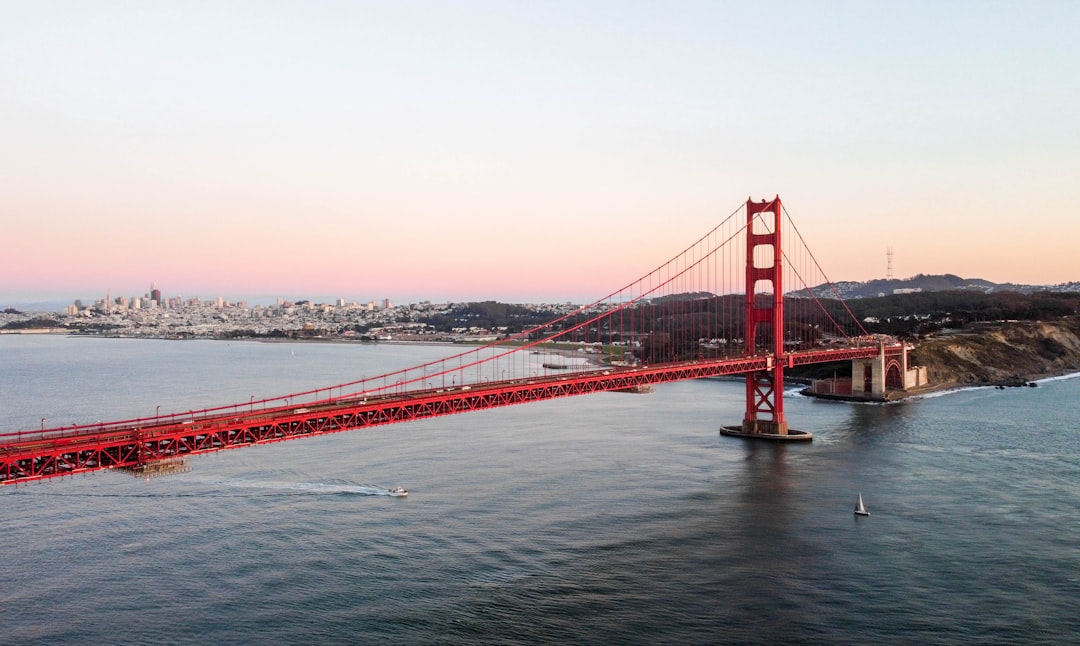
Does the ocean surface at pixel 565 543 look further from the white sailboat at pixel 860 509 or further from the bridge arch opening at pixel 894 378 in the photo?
the bridge arch opening at pixel 894 378

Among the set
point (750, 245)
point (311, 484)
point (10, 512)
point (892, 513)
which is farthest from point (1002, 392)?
point (10, 512)

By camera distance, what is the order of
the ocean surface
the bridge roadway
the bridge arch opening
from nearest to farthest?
the ocean surface, the bridge roadway, the bridge arch opening

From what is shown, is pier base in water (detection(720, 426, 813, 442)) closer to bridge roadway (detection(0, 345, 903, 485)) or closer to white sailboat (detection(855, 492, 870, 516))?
bridge roadway (detection(0, 345, 903, 485))

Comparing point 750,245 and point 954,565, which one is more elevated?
point 750,245

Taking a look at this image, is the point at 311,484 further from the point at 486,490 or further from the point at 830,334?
the point at 830,334

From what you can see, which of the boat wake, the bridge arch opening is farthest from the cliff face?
the boat wake

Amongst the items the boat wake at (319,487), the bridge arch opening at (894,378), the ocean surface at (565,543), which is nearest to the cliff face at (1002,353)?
the bridge arch opening at (894,378)
